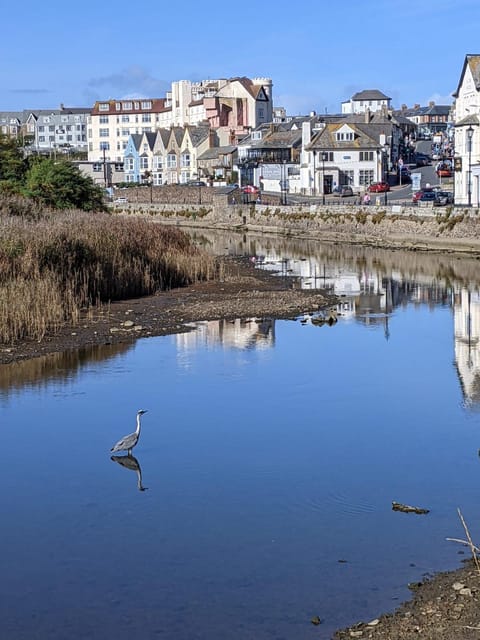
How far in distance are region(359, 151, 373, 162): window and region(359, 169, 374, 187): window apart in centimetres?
108

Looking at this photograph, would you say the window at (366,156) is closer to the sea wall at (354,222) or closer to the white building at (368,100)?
the sea wall at (354,222)

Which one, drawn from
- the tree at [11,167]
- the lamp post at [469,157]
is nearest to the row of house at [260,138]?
the lamp post at [469,157]

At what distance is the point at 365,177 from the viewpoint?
336 feet

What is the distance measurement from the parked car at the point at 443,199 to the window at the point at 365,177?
74.4 feet

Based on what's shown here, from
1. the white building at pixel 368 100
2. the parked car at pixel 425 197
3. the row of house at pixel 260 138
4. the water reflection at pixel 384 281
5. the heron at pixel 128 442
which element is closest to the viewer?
the heron at pixel 128 442

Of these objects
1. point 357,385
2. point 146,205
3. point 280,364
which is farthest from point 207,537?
point 146,205

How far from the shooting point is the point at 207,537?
50.9ft

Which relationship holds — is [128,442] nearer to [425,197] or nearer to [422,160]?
[425,197]

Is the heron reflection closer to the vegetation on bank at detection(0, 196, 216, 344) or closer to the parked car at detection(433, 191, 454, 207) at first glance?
the vegetation on bank at detection(0, 196, 216, 344)

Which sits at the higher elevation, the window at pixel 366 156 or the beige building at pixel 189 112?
the beige building at pixel 189 112

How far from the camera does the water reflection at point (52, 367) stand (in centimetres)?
2605

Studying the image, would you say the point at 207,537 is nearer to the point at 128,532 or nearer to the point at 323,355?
the point at 128,532

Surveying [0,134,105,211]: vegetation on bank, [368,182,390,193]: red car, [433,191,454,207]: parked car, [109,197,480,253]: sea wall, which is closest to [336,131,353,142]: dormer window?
[368,182,390,193]: red car

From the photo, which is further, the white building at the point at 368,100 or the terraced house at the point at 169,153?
the white building at the point at 368,100
